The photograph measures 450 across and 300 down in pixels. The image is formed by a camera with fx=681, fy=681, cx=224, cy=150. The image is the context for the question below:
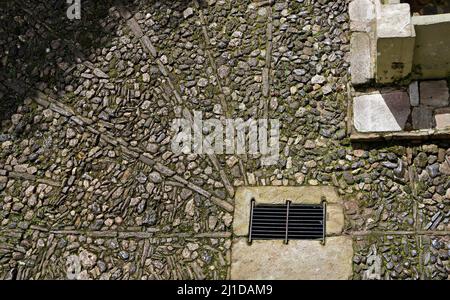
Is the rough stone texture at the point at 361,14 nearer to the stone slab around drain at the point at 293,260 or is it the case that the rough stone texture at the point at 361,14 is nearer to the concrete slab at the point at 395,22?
the concrete slab at the point at 395,22

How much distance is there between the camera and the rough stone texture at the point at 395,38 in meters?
6.08

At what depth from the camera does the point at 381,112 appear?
255 inches

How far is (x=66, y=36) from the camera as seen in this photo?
7621 millimetres

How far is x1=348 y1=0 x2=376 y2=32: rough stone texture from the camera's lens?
7094 millimetres

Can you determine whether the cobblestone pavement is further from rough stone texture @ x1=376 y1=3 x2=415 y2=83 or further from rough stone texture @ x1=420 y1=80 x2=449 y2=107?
rough stone texture @ x1=376 y1=3 x2=415 y2=83

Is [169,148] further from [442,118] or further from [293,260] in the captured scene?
[442,118]

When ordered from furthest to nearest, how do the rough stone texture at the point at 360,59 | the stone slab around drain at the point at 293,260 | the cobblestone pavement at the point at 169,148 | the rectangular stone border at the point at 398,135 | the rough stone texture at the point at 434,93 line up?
the rough stone texture at the point at 360,59 < the rough stone texture at the point at 434,93 < the rectangular stone border at the point at 398,135 < the cobblestone pavement at the point at 169,148 < the stone slab around drain at the point at 293,260

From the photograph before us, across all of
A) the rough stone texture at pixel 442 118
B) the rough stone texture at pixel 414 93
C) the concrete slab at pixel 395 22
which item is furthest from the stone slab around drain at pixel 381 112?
the concrete slab at pixel 395 22

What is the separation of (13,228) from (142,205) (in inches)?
49.9

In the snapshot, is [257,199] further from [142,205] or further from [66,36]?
[66,36]

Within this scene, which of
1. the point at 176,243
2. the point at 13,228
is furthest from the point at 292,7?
the point at 13,228

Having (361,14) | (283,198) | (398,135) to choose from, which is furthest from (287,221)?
(361,14)

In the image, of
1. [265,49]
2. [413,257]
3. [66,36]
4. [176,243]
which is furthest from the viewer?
[66,36]

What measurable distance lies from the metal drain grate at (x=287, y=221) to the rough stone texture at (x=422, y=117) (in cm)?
116
